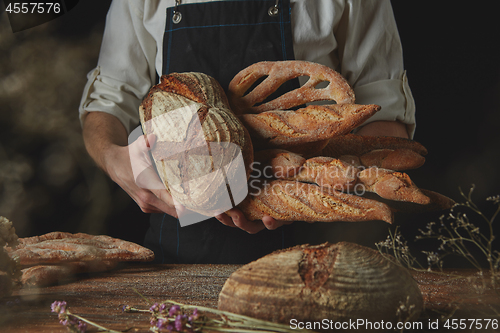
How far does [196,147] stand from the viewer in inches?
27.5

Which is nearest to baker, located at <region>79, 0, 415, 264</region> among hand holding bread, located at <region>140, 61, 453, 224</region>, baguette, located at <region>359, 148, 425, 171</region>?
hand holding bread, located at <region>140, 61, 453, 224</region>

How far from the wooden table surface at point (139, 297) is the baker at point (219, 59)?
0.19 metres

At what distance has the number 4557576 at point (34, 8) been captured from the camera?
0.69 meters

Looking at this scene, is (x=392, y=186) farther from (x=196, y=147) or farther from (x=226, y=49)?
(x=226, y=49)

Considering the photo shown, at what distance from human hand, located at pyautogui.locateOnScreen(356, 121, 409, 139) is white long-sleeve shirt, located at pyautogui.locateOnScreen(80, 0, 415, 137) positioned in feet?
0.08

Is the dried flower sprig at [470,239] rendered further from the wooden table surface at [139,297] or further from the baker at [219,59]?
the baker at [219,59]

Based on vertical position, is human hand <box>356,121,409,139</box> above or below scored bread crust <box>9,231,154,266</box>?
above

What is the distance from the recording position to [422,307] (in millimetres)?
575

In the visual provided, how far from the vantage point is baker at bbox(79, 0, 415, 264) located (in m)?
1.09

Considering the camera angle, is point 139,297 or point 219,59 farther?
point 219,59

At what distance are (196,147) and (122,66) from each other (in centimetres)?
72

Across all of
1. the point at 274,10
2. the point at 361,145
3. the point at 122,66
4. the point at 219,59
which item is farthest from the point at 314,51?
the point at 122,66

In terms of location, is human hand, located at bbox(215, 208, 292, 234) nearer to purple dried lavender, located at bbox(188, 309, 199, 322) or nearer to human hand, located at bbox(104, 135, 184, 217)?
human hand, located at bbox(104, 135, 184, 217)

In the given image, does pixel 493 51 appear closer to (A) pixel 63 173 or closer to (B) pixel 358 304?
(B) pixel 358 304
